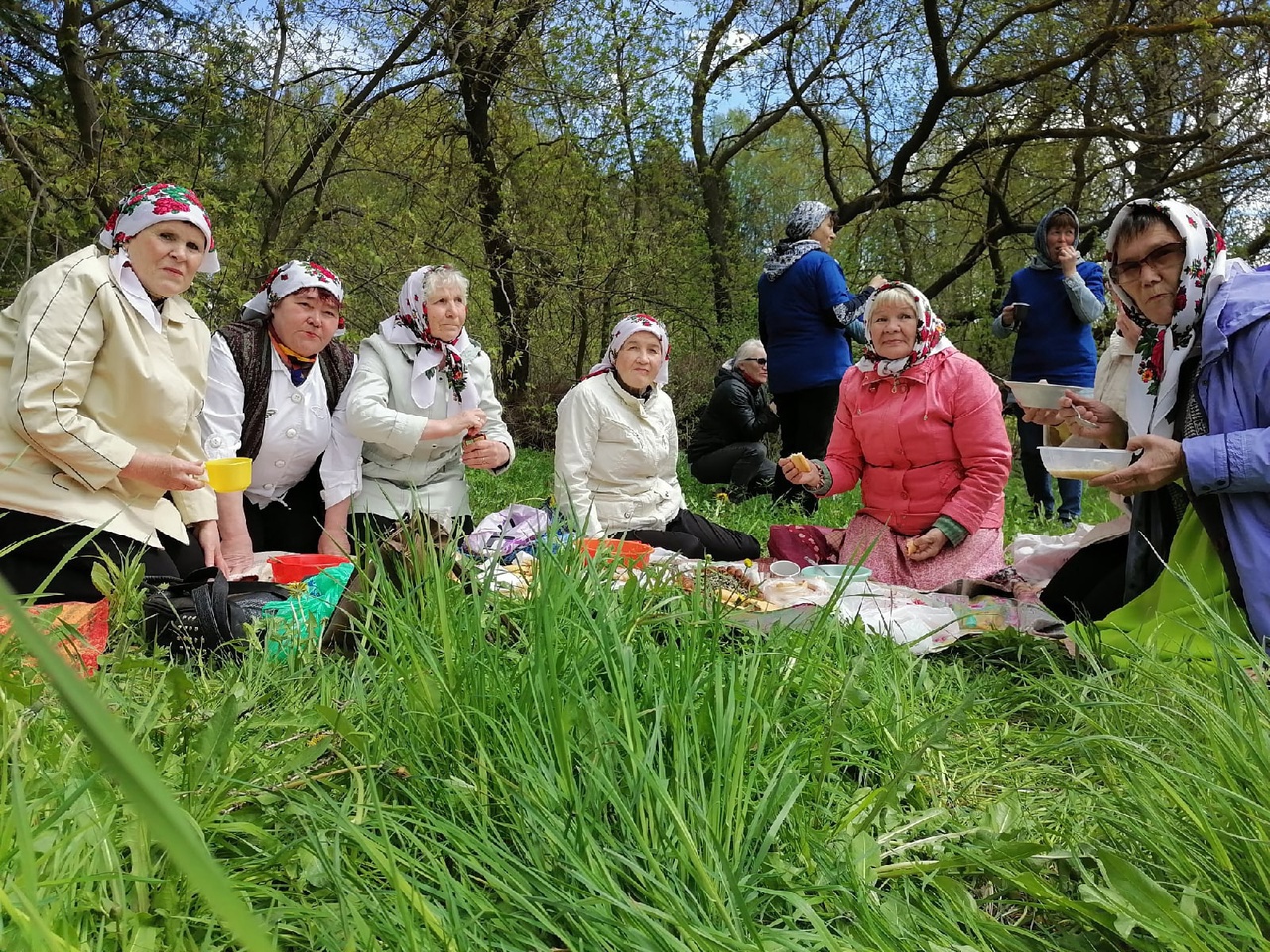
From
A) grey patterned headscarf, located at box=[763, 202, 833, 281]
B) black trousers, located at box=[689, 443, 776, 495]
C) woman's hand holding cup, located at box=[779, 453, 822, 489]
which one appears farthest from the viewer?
black trousers, located at box=[689, 443, 776, 495]

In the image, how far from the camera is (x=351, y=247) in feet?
22.2

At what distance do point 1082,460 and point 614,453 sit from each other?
2353 millimetres

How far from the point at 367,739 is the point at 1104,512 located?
19.7 feet

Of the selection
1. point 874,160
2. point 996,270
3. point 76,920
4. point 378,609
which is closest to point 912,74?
point 874,160

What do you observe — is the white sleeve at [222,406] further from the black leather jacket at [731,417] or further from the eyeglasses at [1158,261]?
the black leather jacket at [731,417]

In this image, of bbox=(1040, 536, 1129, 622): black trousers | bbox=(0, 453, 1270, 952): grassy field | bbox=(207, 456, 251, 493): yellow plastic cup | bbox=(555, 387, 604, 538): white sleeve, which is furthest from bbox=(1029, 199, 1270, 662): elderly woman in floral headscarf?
bbox=(207, 456, 251, 493): yellow plastic cup

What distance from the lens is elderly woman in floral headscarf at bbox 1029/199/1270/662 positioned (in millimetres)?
2457

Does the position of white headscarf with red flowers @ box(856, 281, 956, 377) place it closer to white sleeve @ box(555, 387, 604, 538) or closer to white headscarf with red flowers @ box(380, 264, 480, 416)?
white sleeve @ box(555, 387, 604, 538)

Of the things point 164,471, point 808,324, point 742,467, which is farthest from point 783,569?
point 742,467

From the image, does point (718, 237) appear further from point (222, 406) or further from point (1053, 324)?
point (222, 406)

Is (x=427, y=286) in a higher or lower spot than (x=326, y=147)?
lower

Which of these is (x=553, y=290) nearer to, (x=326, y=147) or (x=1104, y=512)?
(x=326, y=147)

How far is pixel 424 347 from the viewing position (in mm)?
4352

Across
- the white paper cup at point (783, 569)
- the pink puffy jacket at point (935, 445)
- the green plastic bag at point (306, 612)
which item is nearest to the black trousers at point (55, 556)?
the green plastic bag at point (306, 612)
